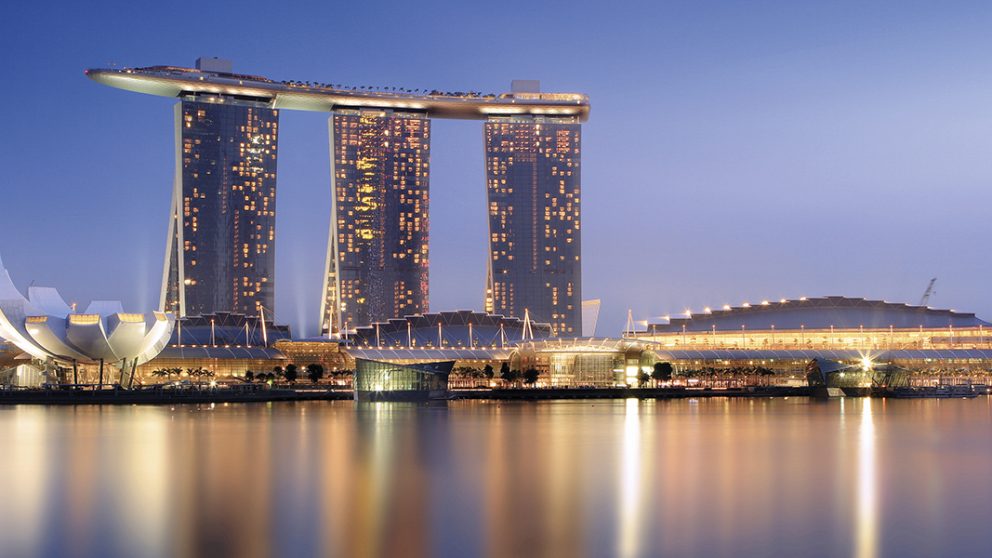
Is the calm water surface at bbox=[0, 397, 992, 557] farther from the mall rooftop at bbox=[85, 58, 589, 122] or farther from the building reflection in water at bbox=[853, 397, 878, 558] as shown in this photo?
the mall rooftop at bbox=[85, 58, 589, 122]

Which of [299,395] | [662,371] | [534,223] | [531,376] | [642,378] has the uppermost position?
[534,223]

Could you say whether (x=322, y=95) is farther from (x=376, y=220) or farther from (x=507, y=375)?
(x=507, y=375)

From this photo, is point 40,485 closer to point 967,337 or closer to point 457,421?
point 457,421

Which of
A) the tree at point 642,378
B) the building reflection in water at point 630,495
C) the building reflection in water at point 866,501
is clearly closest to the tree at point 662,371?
the tree at point 642,378

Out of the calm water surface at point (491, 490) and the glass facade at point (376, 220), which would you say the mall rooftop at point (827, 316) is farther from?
the calm water surface at point (491, 490)

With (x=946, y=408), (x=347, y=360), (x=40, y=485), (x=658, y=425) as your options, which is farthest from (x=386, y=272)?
(x=40, y=485)

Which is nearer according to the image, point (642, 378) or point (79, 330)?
point (79, 330)

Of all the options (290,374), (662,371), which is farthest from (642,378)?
(290,374)
